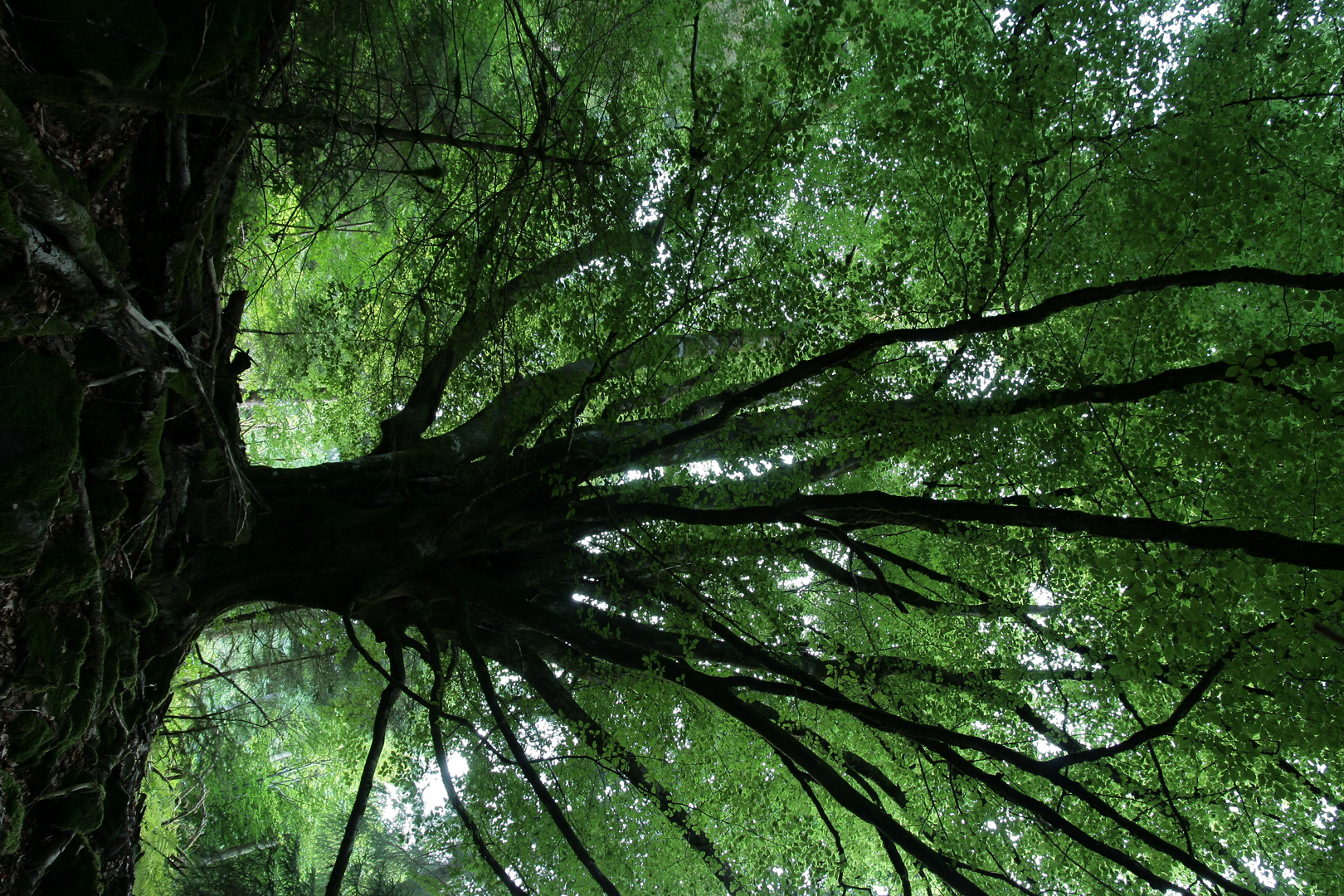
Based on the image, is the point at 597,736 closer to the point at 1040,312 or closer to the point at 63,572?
the point at 63,572

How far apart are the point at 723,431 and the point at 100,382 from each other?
3.53 meters

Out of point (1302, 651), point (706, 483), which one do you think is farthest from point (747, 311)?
point (1302, 651)

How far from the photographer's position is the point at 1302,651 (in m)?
2.91

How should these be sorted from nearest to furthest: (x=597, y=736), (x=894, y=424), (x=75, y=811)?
(x=75, y=811)
(x=894, y=424)
(x=597, y=736)

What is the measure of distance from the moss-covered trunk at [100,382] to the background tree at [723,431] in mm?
18

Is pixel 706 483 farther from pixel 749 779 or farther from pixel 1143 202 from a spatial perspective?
pixel 1143 202

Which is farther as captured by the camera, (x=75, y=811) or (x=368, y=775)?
(x=368, y=775)

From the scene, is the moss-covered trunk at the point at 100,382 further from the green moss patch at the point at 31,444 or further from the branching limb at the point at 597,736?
the branching limb at the point at 597,736

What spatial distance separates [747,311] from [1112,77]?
9.02 feet

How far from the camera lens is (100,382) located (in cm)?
226

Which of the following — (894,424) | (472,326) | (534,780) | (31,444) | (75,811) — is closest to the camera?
(31,444)

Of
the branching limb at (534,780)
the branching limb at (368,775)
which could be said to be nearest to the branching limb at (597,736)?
the branching limb at (368,775)

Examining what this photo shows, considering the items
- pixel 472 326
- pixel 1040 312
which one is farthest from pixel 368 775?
pixel 1040 312

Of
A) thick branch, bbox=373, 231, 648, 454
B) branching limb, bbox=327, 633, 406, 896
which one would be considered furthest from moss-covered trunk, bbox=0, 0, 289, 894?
thick branch, bbox=373, 231, 648, 454
